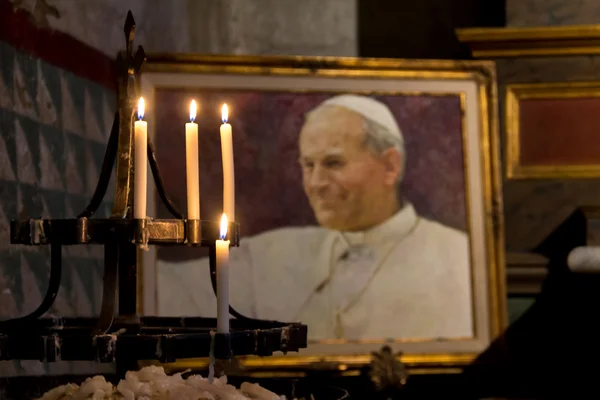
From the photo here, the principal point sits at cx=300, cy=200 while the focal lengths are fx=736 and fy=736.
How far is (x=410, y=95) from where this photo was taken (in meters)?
1.90

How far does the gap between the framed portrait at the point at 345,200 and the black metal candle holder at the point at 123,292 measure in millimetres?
636

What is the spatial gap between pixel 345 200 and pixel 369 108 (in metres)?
0.25

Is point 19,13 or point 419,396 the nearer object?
point 19,13

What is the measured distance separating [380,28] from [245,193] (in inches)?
28.9

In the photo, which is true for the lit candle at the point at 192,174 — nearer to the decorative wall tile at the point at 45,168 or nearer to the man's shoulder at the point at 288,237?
the decorative wall tile at the point at 45,168

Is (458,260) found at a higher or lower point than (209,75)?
lower

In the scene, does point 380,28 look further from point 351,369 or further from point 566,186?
point 351,369

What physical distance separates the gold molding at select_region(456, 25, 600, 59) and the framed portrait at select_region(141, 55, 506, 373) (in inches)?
3.2

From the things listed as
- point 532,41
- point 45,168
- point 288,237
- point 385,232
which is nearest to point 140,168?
point 45,168

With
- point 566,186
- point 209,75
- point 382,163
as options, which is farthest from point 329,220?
point 566,186

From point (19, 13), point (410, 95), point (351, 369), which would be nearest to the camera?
point (19, 13)

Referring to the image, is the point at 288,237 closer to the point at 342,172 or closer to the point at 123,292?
the point at 342,172

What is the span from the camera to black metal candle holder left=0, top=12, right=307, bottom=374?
0.87 m

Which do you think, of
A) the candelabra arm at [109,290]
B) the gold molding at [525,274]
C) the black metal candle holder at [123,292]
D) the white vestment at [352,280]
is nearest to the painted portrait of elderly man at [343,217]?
the white vestment at [352,280]
